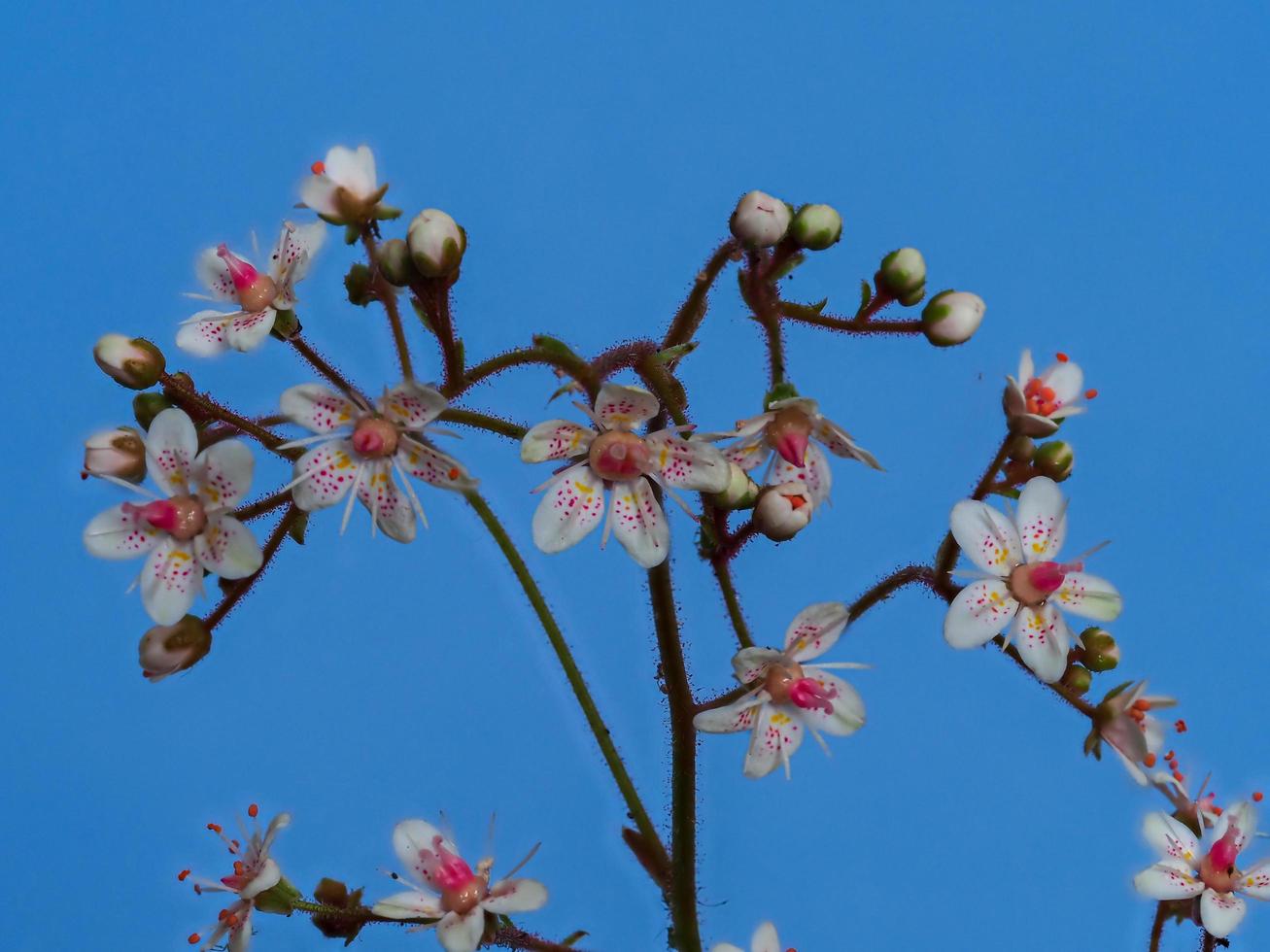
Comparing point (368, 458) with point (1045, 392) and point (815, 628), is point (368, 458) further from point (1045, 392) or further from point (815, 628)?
point (1045, 392)

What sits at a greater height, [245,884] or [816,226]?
[816,226]

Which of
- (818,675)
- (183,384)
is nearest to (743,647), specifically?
(818,675)

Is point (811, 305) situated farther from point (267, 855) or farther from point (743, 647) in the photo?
point (267, 855)

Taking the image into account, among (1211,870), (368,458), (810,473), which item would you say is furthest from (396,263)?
(1211,870)

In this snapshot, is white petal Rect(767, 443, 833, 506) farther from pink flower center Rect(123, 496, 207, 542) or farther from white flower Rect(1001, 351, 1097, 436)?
pink flower center Rect(123, 496, 207, 542)

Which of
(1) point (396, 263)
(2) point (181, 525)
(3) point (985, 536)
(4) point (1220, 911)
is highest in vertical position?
(1) point (396, 263)

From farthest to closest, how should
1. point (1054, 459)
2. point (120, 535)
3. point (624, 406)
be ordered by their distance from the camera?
1. point (1054, 459)
2. point (120, 535)
3. point (624, 406)

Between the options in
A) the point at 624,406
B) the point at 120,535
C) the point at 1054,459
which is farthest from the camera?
the point at 1054,459

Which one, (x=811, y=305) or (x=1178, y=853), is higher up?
(x=811, y=305)
